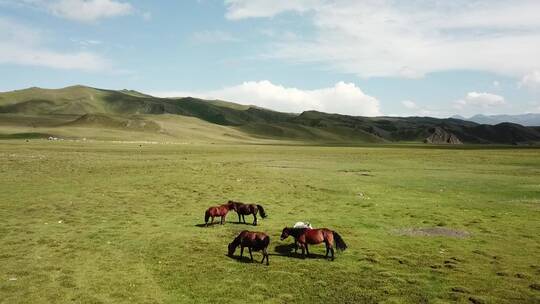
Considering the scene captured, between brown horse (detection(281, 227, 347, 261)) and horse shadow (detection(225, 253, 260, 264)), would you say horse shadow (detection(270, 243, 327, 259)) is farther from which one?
horse shadow (detection(225, 253, 260, 264))

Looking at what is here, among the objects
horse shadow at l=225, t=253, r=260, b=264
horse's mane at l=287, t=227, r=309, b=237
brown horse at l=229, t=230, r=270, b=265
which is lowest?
horse shadow at l=225, t=253, r=260, b=264

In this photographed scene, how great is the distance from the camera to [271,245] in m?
18.7

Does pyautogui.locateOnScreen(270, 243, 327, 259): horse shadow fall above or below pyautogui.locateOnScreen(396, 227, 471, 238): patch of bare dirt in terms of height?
below

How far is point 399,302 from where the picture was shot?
41.4 ft

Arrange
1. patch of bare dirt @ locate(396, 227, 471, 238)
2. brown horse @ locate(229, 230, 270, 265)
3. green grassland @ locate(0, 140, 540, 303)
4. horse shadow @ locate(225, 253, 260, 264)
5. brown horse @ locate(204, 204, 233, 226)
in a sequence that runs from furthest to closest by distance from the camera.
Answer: brown horse @ locate(204, 204, 233, 226)
patch of bare dirt @ locate(396, 227, 471, 238)
horse shadow @ locate(225, 253, 260, 264)
brown horse @ locate(229, 230, 270, 265)
green grassland @ locate(0, 140, 540, 303)

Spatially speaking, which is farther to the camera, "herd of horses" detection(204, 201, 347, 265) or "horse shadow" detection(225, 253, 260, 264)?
"horse shadow" detection(225, 253, 260, 264)

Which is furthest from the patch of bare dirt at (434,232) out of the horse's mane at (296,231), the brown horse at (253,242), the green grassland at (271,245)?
the brown horse at (253,242)

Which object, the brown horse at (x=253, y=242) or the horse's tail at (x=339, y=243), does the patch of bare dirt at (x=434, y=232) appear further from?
the brown horse at (x=253, y=242)

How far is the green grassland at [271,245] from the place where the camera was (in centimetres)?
1338

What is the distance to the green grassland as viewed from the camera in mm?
13383

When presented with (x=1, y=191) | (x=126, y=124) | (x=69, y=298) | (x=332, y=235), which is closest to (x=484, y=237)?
(x=332, y=235)

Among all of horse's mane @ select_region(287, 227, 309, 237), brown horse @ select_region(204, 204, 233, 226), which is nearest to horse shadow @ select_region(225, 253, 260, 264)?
horse's mane @ select_region(287, 227, 309, 237)

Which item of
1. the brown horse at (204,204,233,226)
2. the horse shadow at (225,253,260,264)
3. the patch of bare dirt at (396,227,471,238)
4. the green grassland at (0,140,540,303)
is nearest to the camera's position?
the green grassland at (0,140,540,303)

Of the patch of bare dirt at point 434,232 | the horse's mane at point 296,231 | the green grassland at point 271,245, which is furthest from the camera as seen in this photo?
the patch of bare dirt at point 434,232
